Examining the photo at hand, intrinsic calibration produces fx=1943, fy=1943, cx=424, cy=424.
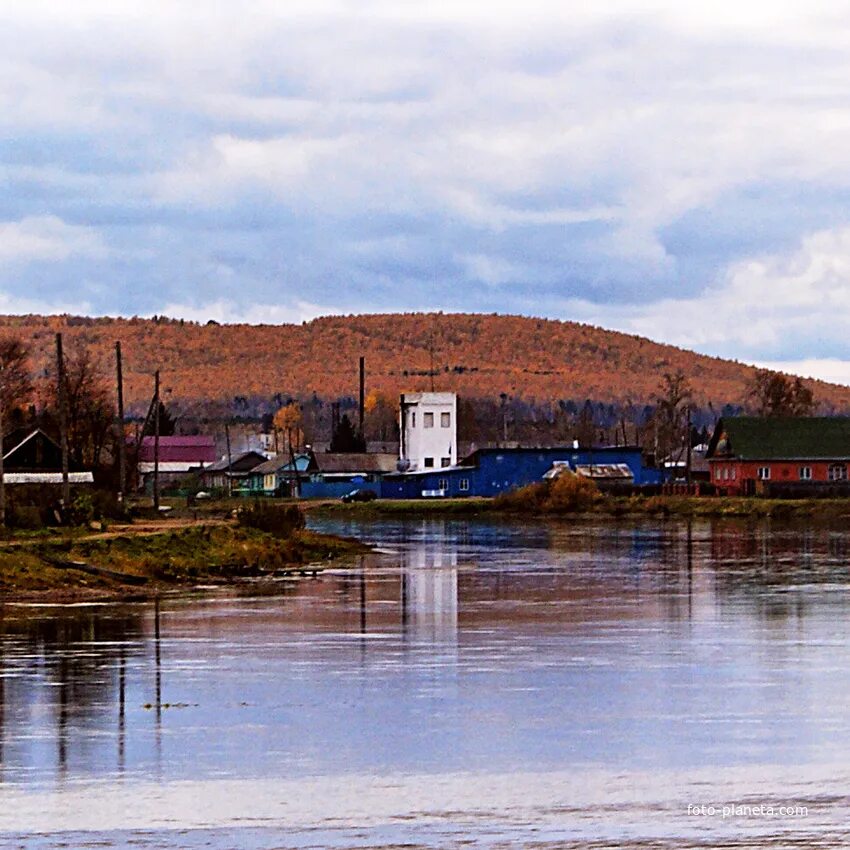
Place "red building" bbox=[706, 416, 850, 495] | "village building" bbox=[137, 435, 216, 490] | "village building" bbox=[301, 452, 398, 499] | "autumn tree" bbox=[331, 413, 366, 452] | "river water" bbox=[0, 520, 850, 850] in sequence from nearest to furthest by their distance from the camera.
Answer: "river water" bbox=[0, 520, 850, 850], "red building" bbox=[706, 416, 850, 495], "village building" bbox=[301, 452, 398, 499], "village building" bbox=[137, 435, 216, 490], "autumn tree" bbox=[331, 413, 366, 452]

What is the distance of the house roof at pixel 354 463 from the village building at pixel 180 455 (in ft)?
33.1

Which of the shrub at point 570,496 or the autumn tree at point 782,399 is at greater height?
the autumn tree at point 782,399

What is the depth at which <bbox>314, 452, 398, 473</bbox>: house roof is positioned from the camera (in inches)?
5433

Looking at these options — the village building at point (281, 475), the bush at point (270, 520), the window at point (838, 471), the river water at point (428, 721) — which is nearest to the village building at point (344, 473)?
the village building at point (281, 475)

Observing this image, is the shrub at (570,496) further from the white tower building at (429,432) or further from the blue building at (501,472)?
the white tower building at (429,432)

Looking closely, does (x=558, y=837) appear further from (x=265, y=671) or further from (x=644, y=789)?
(x=265, y=671)

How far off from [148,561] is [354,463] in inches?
3699

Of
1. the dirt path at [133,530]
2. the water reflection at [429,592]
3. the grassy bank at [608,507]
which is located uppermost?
the dirt path at [133,530]

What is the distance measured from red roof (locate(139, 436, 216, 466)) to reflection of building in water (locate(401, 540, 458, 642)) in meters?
91.8

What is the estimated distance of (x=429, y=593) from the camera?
140 feet

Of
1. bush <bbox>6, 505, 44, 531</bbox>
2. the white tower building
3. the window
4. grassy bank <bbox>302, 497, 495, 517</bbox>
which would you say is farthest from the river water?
the white tower building

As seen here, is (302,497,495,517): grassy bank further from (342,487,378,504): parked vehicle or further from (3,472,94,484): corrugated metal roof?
(3,472,94,484): corrugated metal roof

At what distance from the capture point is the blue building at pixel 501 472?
126125 millimetres

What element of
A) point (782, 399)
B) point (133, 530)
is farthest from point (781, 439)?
point (133, 530)
